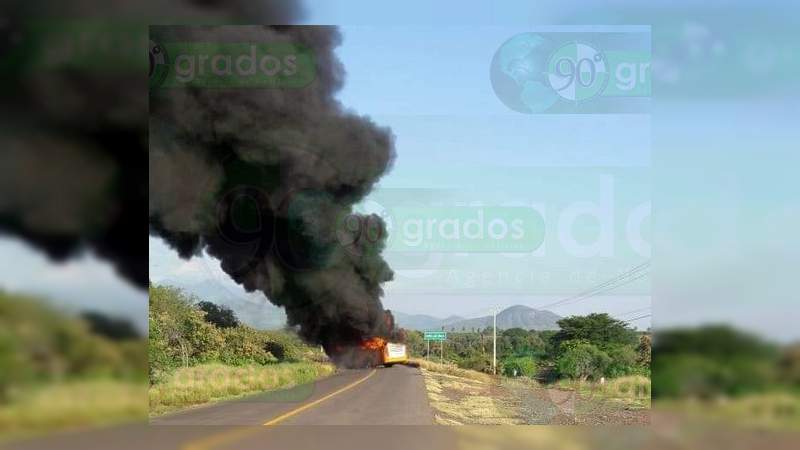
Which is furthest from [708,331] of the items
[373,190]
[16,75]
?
[16,75]

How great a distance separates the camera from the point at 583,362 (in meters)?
7.80

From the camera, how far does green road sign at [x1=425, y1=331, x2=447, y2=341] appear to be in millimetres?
7777

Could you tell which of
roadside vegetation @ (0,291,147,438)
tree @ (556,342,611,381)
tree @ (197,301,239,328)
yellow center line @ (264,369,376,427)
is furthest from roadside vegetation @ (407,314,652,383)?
roadside vegetation @ (0,291,147,438)

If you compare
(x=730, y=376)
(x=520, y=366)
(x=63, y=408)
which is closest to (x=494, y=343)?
(x=520, y=366)

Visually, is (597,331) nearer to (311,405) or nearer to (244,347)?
(311,405)

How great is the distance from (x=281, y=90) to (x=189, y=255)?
186 centimetres

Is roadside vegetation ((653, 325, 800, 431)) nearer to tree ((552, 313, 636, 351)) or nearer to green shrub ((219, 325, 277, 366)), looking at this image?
tree ((552, 313, 636, 351))

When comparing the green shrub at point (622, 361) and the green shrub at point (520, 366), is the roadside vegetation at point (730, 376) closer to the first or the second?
the green shrub at point (622, 361)

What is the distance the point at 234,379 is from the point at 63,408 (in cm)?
173

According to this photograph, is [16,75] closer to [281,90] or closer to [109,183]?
[109,183]

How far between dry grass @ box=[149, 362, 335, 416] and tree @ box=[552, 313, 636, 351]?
2542 millimetres

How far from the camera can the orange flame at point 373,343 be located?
8.13 metres

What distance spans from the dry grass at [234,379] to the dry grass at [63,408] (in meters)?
0.83

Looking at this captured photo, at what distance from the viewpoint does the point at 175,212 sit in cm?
754
